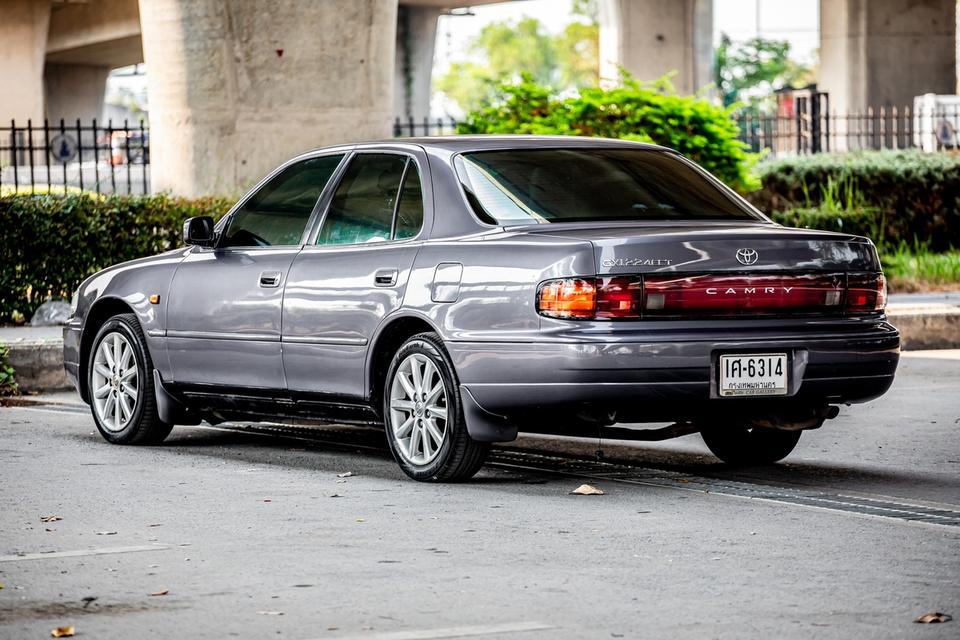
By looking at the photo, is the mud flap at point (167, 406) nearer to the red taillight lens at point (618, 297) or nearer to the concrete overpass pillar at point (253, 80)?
the red taillight lens at point (618, 297)

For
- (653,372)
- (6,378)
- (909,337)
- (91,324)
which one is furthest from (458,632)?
(909,337)

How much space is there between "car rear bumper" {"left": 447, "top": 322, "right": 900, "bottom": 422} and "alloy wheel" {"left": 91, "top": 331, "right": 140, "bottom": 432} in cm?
266

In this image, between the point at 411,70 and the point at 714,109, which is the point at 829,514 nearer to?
the point at 714,109

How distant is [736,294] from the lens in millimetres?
7680

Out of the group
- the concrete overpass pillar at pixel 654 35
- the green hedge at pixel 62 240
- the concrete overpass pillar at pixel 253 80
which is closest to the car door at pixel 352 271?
the green hedge at pixel 62 240

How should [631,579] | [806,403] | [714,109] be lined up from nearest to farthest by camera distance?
[631,579] → [806,403] → [714,109]

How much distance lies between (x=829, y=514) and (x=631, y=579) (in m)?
1.61

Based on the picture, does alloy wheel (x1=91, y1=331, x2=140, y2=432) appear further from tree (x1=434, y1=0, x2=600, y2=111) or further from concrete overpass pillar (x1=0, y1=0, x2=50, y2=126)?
tree (x1=434, y1=0, x2=600, y2=111)

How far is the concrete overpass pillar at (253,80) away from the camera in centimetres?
1712

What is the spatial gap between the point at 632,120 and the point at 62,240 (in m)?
5.18

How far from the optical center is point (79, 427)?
10.8 m

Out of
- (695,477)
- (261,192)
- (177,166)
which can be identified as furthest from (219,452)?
(177,166)

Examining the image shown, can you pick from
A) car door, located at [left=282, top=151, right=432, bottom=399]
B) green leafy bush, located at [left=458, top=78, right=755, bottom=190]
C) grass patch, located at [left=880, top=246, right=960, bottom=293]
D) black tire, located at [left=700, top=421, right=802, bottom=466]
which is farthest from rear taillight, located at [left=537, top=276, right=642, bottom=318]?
grass patch, located at [left=880, top=246, right=960, bottom=293]

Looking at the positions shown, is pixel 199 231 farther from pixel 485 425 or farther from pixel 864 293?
pixel 864 293
